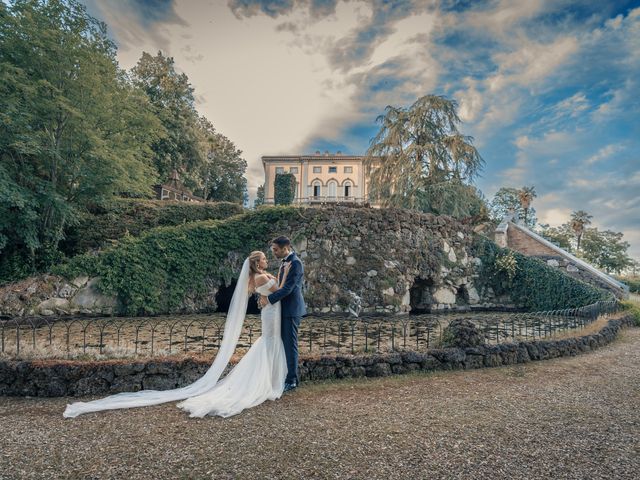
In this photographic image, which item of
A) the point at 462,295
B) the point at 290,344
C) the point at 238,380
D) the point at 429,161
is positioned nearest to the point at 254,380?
the point at 238,380

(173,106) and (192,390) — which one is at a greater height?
(173,106)

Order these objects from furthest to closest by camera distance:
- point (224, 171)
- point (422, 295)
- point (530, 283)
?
point (224, 171), point (422, 295), point (530, 283)

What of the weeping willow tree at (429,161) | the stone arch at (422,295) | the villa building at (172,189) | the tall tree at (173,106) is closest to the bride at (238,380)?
the stone arch at (422,295)

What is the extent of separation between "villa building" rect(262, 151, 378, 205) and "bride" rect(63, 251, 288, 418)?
49.2m

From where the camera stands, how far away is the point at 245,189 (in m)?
45.7

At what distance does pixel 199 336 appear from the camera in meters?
8.80

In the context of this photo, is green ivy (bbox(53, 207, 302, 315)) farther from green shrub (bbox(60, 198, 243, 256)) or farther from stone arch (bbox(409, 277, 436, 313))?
stone arch (bbox(409, 277, 436, 313))

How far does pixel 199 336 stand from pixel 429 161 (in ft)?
62.2

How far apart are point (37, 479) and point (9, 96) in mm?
12243

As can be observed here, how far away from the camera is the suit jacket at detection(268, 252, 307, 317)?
5230mm

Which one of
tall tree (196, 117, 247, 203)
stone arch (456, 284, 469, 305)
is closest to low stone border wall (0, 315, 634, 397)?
stone arch (456, 284, 469, 305)

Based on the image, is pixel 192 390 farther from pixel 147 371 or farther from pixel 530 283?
pixel 530 283

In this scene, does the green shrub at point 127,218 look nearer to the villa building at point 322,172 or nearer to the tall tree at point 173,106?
the tall tree at point 173,106

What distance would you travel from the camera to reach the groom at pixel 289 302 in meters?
5.23
